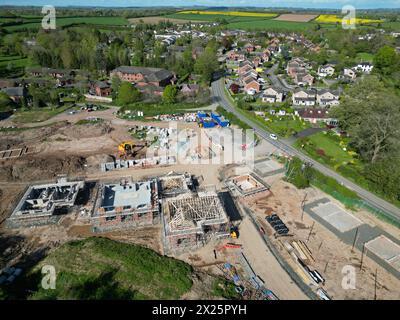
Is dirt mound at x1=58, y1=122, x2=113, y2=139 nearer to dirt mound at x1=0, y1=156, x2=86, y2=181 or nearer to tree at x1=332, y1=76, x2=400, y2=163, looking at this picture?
dirt mound at x1=0, y1=156, x2=86, y2=181

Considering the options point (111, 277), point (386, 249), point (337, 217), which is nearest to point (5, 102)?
point (111, 277)

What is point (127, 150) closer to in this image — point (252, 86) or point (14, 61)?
point (252, 86)

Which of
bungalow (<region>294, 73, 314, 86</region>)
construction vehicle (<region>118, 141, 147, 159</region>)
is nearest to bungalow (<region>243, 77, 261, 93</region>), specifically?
bungalow (<region>294, 73, 314, 86</region>)

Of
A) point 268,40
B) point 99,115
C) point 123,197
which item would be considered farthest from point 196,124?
point 268,40

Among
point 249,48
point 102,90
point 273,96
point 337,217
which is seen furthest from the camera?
point 249,48

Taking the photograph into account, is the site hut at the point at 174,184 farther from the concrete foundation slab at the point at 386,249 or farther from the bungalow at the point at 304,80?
the bungalow at the point at 304,80
